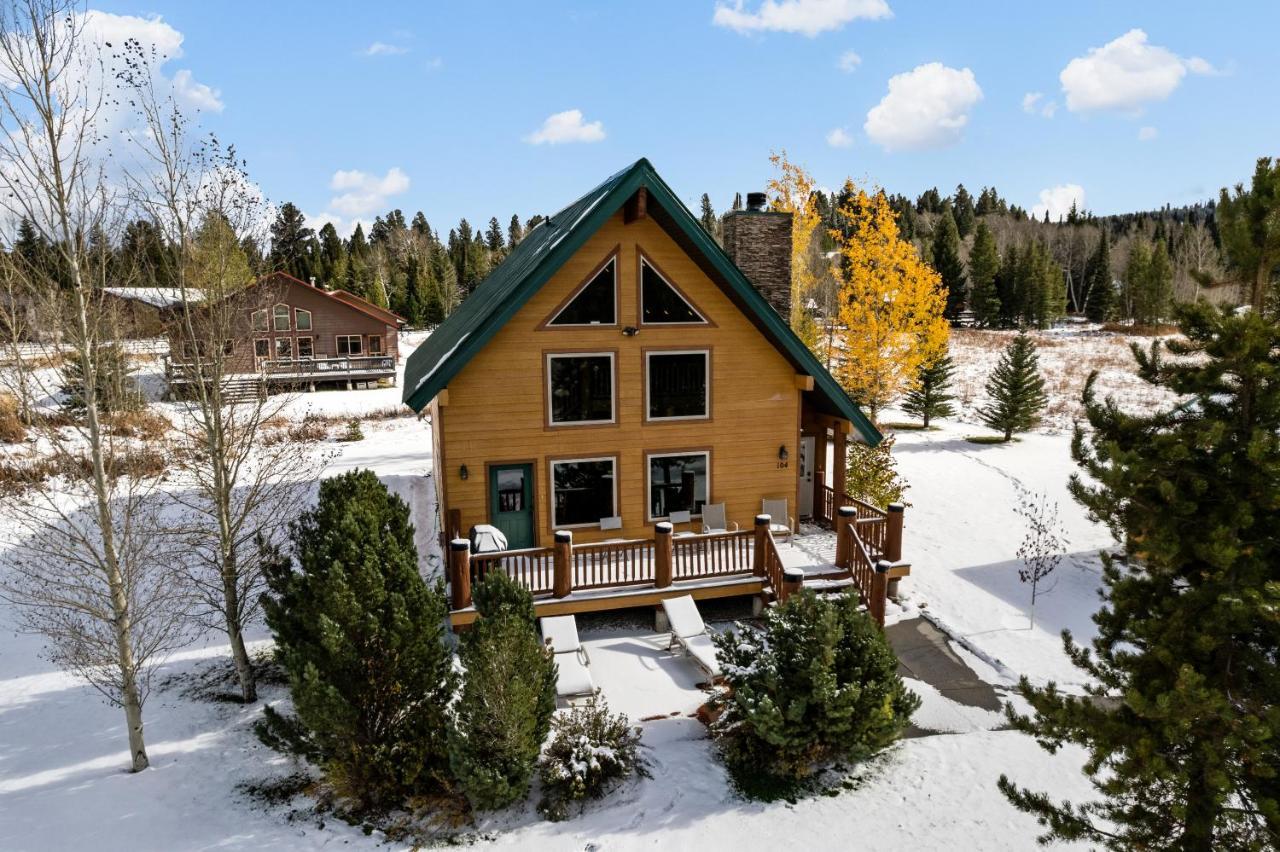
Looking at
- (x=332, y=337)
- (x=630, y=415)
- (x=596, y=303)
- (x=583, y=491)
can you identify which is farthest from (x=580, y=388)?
(x=332, y=337)

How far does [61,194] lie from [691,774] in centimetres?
967

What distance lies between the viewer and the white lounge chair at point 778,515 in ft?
47.5

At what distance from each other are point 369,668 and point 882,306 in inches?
872

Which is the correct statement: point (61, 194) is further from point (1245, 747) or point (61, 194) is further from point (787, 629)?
point (1245, 747)

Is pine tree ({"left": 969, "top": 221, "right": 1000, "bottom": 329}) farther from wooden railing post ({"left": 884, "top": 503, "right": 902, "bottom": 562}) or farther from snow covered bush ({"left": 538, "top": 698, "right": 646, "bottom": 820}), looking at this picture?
snow covered bush ({"left": 538, "top": 698, "right": 646, "bottom": 820})

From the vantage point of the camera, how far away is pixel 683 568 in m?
12.7

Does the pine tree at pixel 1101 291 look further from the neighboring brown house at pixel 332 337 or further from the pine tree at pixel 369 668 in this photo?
the pine tree at pixel 369 668

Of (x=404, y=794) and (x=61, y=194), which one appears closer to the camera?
(x=61, y=194)

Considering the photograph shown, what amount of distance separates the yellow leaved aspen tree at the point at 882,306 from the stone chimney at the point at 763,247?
30.0ft

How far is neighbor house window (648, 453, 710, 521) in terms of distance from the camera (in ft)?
46.1

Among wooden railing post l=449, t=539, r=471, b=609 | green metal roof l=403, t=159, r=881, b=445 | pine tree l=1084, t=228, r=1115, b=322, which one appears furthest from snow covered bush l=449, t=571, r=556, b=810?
pine tree l=1084, t=228, r=1115, b=322

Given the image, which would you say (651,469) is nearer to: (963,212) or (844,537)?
(844,537)

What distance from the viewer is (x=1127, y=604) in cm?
621

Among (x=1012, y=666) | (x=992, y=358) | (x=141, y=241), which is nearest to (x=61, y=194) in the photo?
(x=141, y=241)
